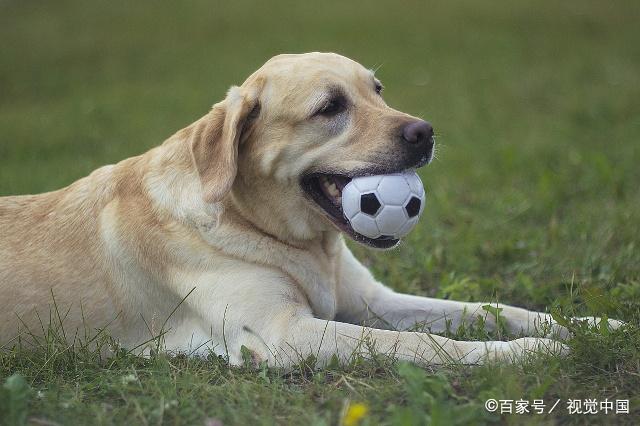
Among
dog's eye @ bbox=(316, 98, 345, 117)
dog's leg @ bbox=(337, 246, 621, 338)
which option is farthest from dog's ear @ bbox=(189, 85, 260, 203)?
dog's leg @ bbox=(337, 246, 621, 338)

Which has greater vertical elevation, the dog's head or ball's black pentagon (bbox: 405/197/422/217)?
the dog's head

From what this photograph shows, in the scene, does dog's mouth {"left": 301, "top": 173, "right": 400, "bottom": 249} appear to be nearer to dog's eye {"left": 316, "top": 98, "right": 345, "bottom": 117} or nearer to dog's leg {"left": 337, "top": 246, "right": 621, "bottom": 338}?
dog's eye {"left": 316, "top": 98, "right": 345, "bottom": 117}

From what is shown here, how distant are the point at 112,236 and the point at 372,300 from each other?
157cm

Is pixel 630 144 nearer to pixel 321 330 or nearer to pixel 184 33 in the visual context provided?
pixel 321 330

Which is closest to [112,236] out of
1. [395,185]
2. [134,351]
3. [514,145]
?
[134,351]

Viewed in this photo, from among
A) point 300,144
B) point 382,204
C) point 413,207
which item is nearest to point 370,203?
point 382,204

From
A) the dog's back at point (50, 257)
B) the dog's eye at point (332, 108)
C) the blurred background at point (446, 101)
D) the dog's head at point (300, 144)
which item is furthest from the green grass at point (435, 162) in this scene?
the dog's eye at point (332, 108)

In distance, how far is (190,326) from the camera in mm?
4176

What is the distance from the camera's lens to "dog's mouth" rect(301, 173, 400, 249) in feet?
13.3

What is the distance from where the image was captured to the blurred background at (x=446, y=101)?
18.4 feet

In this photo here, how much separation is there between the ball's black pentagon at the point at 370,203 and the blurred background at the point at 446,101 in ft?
4.36

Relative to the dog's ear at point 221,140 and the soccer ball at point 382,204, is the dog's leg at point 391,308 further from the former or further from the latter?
the dog's ear at point 221,140

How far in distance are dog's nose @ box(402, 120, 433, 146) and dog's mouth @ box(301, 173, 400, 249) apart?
14.8 inches

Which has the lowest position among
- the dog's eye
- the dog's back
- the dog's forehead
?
the dog's back
